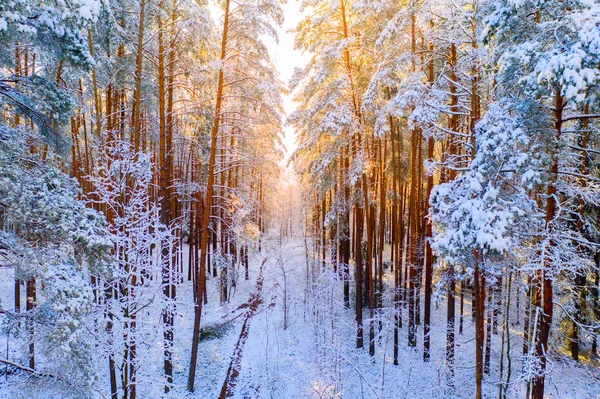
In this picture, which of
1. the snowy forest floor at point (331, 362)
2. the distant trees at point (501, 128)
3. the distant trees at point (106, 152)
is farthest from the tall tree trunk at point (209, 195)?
the distant trees at point (501, 128)

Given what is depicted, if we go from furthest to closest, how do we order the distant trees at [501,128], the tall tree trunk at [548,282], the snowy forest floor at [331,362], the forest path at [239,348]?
the forest path at [239,348] → the snowy forest floor at [331,362] → the tall tree trunk at [548,282] → the distant trees at [501,128]

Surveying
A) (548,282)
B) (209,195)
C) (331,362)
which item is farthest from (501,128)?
(209,195)

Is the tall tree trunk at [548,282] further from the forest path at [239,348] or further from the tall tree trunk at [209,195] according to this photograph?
the forest path at [239,348]

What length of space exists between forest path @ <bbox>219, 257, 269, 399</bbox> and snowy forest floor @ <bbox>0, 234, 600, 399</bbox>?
43mm

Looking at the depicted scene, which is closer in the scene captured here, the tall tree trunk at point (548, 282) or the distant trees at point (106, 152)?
the distant trees at point (106, 152)

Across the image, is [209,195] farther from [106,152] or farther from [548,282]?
[548,282]

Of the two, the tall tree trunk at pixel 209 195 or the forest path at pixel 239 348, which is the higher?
the tall tree trunk at pixel 209 195

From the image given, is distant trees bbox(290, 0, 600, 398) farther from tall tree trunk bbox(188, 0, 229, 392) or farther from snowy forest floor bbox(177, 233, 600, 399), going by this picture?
tall tree trunk bbox(188, 0, 229, 392)

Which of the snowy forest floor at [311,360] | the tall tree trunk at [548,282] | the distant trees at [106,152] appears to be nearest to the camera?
the distant trees at [106,152]

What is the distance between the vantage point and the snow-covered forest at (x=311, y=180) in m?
5.76

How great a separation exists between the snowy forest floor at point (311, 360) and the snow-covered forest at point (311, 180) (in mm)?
132

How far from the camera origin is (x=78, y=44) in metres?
5.53

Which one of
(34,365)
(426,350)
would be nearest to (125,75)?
(34,365)

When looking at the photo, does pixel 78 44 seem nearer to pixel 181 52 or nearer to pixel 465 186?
pixel 181 52
